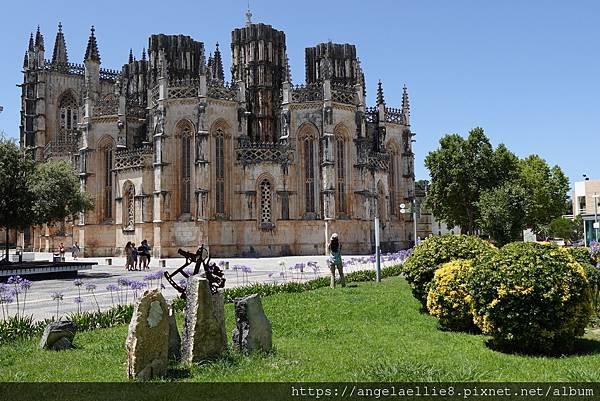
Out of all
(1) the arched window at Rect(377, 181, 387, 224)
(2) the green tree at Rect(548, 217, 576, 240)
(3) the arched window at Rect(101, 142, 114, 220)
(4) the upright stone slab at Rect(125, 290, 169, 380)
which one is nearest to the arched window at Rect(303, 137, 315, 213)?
(1) the arched window at Rect(377, 181, 387, 224)

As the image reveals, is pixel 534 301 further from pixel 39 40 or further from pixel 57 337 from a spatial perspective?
pixel 39 40

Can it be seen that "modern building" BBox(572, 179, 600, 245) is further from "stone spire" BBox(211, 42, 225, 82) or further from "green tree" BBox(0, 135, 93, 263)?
"green tree" BBox(0, 135, 93, 263)

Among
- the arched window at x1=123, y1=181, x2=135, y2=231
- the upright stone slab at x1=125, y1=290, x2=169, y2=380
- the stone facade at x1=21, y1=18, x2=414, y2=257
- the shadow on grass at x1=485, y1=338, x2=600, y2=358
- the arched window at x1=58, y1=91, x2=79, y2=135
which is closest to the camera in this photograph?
the upright stone slab at x1=125, y1=290, x2=169, y2=380

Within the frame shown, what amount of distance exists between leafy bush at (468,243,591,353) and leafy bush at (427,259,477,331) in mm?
1266

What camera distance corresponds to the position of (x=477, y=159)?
47.2m

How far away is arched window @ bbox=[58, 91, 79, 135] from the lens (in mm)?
62406

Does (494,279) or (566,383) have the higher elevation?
(494,279)

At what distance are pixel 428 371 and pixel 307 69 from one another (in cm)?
5277

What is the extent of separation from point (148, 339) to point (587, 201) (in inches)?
2656

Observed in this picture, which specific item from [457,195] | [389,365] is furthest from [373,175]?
[389,365]

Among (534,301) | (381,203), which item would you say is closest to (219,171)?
(381,203)

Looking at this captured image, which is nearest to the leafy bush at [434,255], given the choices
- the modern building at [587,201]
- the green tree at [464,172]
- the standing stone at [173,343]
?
→ the standing stone at [173,343]

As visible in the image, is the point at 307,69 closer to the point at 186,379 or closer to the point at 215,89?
the point at 215,89

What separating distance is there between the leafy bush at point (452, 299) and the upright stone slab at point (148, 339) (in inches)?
219
